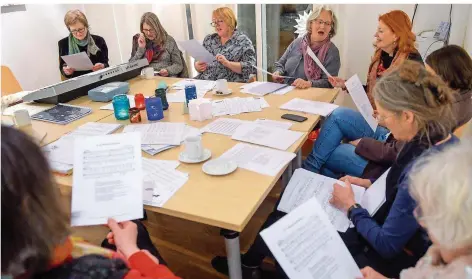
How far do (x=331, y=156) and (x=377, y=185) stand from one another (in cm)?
62

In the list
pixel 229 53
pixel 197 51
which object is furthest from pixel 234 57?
pixel 197 51

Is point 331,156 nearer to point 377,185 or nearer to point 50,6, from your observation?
point 377,185

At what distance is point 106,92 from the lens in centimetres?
220

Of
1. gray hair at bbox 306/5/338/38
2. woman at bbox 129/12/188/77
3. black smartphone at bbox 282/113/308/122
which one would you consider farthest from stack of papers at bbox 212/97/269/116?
woman at bbox 129/12/188/77

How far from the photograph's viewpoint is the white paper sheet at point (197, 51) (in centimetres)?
251

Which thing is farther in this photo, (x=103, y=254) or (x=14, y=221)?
(x=103, y=254)

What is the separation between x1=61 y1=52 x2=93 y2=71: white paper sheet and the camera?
262cm

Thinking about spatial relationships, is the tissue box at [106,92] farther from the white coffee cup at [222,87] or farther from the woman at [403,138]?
the woman at [403,138]

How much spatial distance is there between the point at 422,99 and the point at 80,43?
2849 millimetres

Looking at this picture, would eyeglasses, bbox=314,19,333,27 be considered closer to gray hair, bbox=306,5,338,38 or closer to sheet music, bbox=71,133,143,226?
gray hair, bbox=306,5,338,38

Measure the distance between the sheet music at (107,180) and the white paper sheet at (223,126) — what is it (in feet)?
1.71

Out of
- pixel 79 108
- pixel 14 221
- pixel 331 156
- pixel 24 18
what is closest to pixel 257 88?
pixel 331 156

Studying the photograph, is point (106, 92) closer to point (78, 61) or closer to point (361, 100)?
point (78, 61)

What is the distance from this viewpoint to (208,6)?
A: 3646mm
